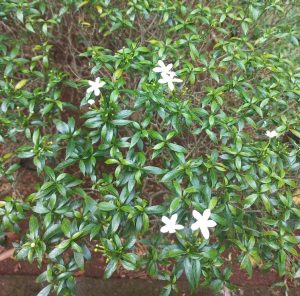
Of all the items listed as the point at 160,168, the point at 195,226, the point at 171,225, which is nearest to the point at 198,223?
the point at 195,226

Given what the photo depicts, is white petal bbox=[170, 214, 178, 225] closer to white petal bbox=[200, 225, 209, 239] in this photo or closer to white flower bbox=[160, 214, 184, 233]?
white flower bbox=[160, 214, 184, 233]

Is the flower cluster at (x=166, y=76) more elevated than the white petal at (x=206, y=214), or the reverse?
the flower cluster at (x=166, y=76)

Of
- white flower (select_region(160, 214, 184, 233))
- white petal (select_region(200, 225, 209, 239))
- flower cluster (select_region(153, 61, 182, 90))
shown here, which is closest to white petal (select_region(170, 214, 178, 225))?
white flower (select_region(160, 214, 184, 233))

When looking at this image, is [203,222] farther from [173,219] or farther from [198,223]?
[173,219]

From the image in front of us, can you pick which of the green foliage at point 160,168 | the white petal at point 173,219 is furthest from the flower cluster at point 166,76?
the white petal at point 173,219

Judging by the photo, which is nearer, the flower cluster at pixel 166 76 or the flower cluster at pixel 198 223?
the flower cluster at pixel 198 223

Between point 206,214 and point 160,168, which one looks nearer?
point 206,214

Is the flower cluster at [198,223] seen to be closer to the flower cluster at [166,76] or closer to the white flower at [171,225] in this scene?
the white flower at [171,225]

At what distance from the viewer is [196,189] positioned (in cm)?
172

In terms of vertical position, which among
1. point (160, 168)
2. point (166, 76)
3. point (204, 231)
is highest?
point (166, 76)

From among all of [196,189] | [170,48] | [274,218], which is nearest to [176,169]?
[196,189]

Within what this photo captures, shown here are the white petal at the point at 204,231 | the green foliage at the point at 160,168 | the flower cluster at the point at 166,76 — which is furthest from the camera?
the flower cluster at the point at 166,76

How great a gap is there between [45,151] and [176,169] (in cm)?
68

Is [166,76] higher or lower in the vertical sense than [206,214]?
higher
